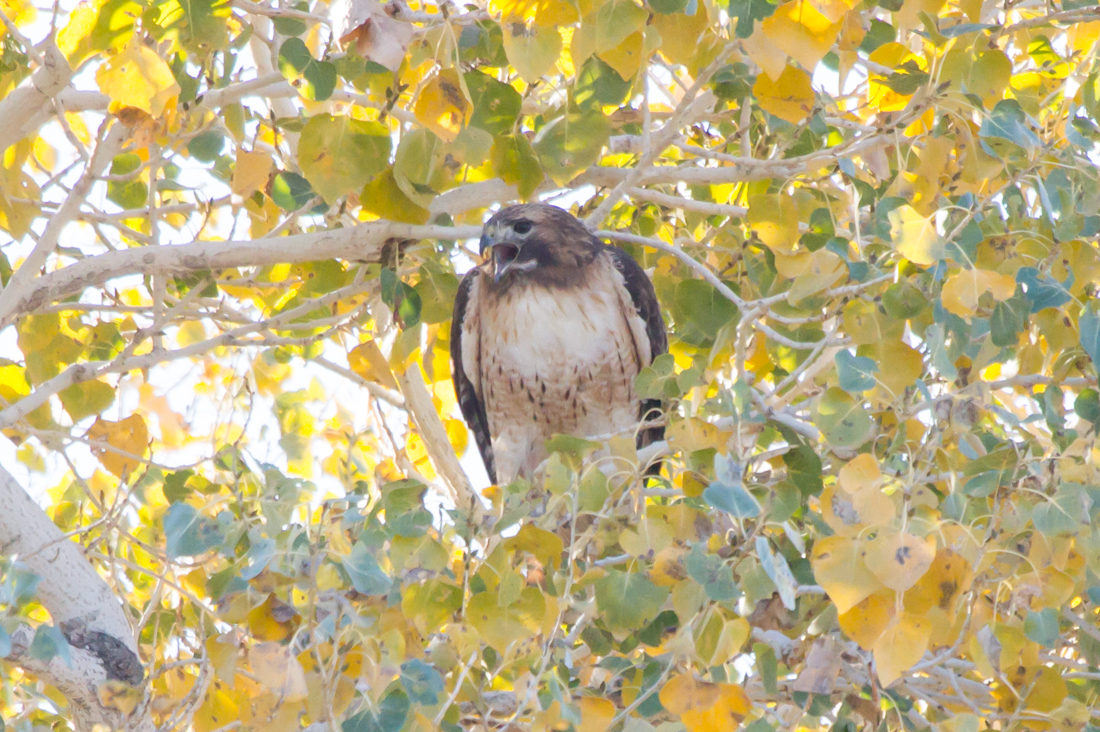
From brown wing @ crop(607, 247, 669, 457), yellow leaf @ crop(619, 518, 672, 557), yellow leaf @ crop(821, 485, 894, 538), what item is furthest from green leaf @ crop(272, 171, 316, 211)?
brown wing @ crop(607, 247, 669, 457)

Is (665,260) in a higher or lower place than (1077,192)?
lower

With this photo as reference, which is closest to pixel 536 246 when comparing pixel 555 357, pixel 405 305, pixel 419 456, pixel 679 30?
pixel 555 357

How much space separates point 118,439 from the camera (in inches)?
119

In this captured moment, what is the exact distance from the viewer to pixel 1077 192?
98.7 inches

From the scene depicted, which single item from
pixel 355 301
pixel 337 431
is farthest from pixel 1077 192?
pixel 337 431

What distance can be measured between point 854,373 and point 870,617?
19.7 inches

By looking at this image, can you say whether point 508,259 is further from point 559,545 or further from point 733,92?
point 559,545

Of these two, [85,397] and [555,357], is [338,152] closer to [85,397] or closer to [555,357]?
[85,397]

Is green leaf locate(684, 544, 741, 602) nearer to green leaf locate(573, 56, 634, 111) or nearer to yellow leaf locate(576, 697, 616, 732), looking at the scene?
yellow leaf locate(576, 697, 616, 732)

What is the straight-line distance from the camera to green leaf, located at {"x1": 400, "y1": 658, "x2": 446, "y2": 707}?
183 centimetres

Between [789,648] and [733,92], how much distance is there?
1.35 metres

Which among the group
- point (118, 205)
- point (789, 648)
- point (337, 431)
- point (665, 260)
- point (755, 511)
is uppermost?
point (118, 205)

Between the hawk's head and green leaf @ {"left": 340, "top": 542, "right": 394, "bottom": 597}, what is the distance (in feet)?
7.95

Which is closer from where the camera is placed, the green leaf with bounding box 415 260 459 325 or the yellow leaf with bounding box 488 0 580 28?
the yellow leaf with bounding box 488 0 580 28
